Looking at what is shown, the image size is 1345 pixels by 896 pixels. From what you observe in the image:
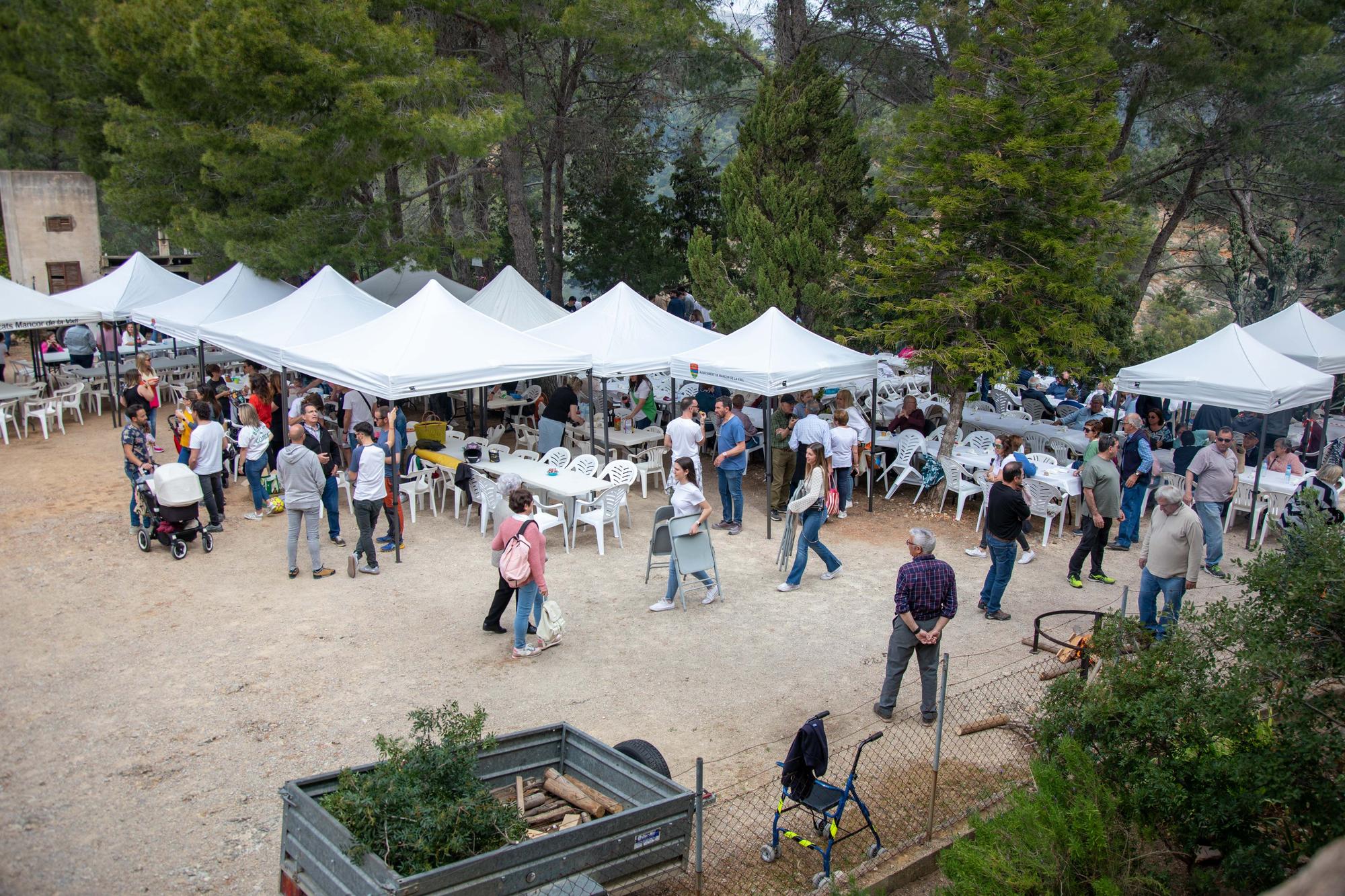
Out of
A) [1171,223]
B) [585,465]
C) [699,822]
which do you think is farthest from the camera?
[1171,223]

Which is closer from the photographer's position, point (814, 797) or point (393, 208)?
point (814, 797)

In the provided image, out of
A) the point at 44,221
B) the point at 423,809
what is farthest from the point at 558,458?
the point at 44,221

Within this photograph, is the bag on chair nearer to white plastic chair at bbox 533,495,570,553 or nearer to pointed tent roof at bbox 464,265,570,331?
white plastic chair at bbox 533,495,570,553

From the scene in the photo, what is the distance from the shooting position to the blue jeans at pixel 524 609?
7289mm

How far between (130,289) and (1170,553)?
15384 mm

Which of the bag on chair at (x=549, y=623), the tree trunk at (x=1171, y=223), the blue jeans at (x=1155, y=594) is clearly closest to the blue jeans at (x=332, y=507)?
the bag on chair at (x=549, y=623)

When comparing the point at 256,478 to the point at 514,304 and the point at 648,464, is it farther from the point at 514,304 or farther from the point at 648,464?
the point at 514,304

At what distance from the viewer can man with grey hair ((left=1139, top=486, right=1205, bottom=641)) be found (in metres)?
7.18

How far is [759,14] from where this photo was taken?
65.3 feet

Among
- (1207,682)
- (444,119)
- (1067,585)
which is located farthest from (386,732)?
(444,119)

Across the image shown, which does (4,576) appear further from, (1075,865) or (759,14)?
(759,14)

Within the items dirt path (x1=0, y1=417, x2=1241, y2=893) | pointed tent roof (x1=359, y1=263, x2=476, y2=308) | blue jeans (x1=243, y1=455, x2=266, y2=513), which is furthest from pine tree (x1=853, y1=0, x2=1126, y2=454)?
pointed tent roof (x1=359, y1=263, x2=476, y2=308)

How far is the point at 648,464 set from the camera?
12109 millimetres

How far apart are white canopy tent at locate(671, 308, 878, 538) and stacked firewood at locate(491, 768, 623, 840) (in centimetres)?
574
